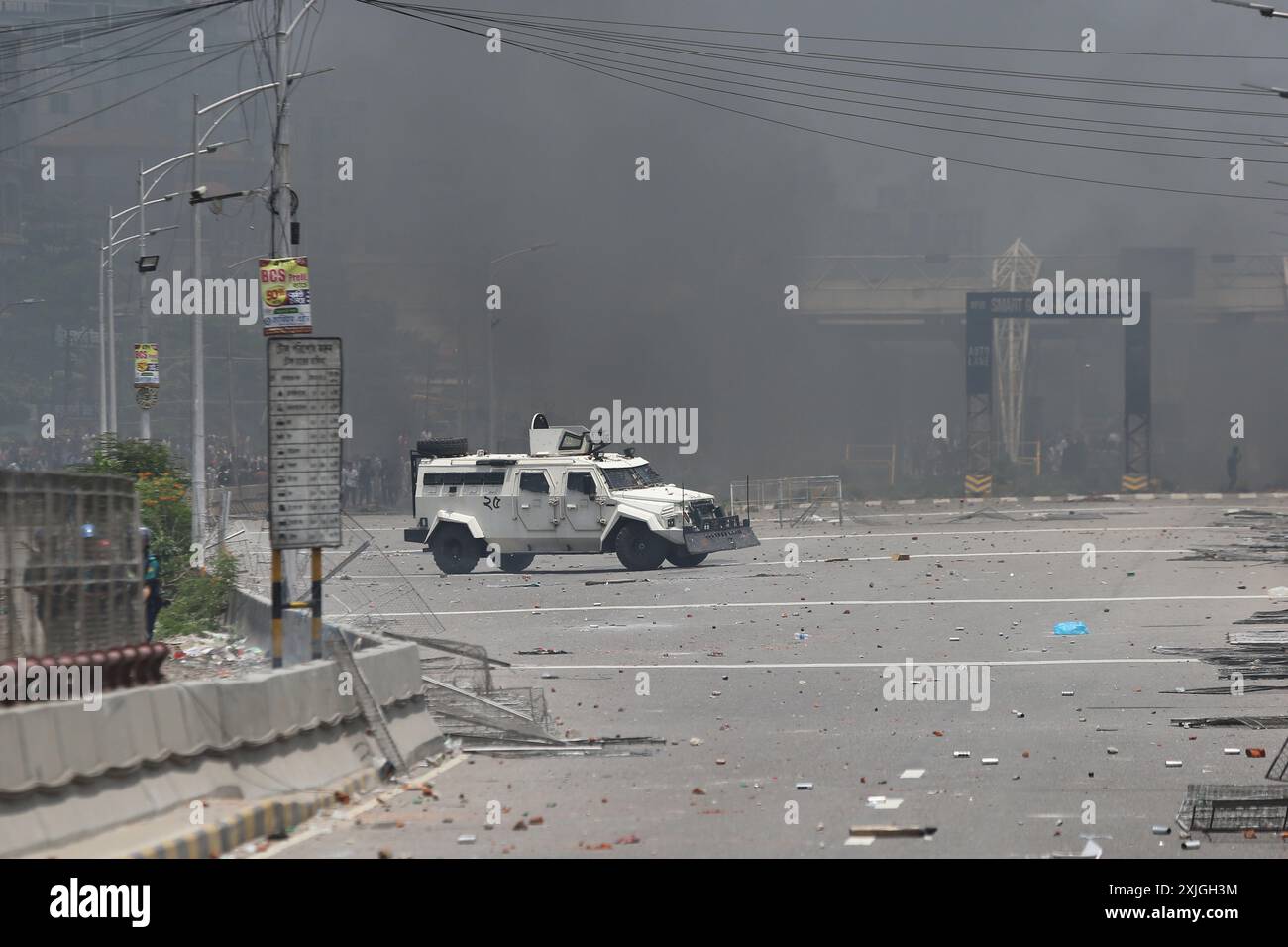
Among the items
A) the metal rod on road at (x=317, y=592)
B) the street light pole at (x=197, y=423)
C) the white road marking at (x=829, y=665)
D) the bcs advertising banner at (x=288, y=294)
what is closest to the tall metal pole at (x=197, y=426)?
the street light pole at (x=197, y=423)

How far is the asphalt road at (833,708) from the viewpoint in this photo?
27.1ft

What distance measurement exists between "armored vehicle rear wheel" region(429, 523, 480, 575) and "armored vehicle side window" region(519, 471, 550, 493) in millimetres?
A: 1356

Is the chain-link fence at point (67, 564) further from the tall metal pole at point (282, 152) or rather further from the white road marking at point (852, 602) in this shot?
the white road marking at point (852, 602)

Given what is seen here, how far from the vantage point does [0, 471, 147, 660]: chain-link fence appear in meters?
8.56

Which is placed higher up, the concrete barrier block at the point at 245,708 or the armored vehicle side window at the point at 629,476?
the armored vehicle side window at the point at 629,476

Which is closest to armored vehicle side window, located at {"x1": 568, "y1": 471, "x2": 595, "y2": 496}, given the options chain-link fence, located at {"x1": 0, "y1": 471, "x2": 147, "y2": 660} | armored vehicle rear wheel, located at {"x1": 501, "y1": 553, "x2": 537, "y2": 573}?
armored vehicle rear wheel, located at {"x1": 501, "y1": 553, "x2": 537, "y2": 573}

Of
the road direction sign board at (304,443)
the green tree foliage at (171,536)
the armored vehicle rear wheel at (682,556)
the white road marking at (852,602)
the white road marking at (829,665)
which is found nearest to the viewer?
the road direction sign board at (304,443)

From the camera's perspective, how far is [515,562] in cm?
2952

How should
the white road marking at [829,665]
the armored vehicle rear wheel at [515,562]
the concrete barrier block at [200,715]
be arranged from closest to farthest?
the concrete barrier block at [200,715] → the white road marking at [829,665] → the armored vehicle rear wheel at [515,562]

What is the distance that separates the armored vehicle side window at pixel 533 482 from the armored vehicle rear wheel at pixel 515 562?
1.72 metres

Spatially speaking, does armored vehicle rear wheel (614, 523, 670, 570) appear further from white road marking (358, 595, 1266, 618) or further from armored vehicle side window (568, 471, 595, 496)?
white road marking (358, 595, 1266, 618)

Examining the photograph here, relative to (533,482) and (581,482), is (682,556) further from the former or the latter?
(533,482)

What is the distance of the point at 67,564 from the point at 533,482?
18977mm

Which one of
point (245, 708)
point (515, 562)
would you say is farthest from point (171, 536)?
point (245, 708)
